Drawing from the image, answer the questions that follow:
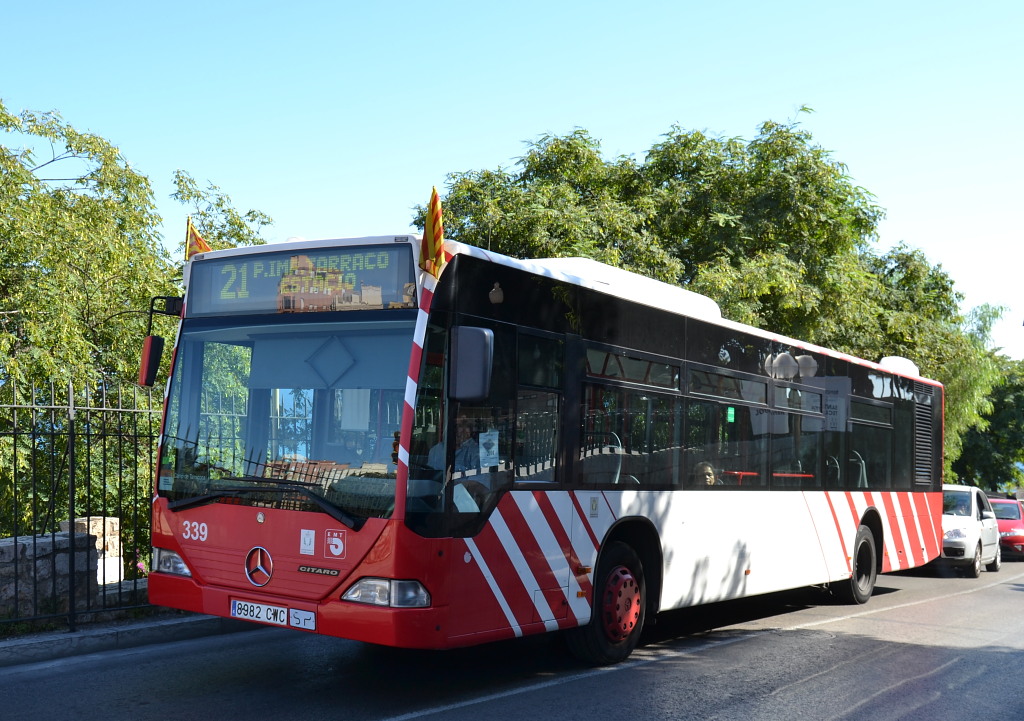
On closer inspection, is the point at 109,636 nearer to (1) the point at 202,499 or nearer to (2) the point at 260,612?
(1) the point at 202,499

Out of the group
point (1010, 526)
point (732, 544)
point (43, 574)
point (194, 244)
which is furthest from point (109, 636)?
point (1010, 526)

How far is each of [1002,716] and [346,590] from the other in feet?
14.5

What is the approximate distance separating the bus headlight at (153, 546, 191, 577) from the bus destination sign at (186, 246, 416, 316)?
1.72m

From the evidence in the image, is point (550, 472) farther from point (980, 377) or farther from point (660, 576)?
point (980, 377)

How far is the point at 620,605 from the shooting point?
827cm

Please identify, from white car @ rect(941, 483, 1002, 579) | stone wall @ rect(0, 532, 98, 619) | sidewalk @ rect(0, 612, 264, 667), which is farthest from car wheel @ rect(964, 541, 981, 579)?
stone wall @ rect(0, 532, 98, 619)

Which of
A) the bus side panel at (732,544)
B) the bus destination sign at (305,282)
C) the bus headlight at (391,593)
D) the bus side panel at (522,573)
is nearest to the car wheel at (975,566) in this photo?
the bus side panel at (732,544)

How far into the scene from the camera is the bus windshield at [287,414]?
649 cm

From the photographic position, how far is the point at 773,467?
35.7 feet

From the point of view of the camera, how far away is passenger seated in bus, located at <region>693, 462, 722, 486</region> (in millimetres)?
9414

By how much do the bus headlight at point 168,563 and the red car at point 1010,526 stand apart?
67.2 feet

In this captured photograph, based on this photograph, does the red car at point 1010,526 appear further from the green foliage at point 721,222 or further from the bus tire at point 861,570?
the bus tire at point 861,570

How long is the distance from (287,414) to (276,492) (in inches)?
20.2

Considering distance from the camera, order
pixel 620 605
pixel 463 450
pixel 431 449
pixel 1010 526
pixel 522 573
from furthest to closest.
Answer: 1. pixel 1010 526
2. pixel 620 605
3. pixel 522 573
4. pixel 463 450
5. pixel 431 449
